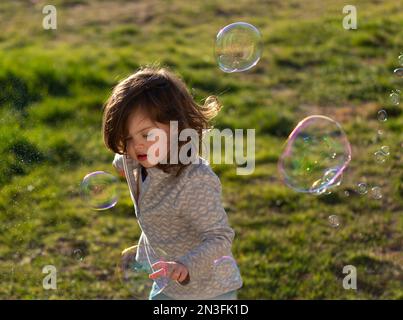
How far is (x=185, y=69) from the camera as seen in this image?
7.22 m

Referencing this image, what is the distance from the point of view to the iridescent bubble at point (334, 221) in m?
4.91

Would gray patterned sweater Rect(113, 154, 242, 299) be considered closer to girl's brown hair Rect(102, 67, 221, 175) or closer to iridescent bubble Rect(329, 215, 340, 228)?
girl's brown hair Rect(102, 67, 221, 175)

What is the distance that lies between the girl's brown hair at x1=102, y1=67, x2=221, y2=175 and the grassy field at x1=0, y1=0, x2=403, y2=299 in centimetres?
69

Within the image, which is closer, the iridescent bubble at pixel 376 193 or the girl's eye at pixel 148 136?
the girl's eye at pixel 148 136

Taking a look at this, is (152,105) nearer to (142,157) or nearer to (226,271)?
(142,157)

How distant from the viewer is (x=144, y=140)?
2920 millimetres

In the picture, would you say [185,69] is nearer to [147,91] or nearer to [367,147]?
[367,147]

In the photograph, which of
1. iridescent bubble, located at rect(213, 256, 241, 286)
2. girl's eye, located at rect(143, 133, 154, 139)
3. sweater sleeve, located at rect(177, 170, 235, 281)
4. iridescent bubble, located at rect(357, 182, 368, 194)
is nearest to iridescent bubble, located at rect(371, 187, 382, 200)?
iridescent bubble, located at rect(357, 182, 368, 194)

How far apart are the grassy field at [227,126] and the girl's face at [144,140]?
668mm

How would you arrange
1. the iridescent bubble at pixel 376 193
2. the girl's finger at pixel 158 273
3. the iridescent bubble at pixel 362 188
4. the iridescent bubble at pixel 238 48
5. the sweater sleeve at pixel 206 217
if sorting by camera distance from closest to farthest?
the girl's finger at pixel 158 273
the sweater sleeve at pixel 206 217
the iridescent bubble at pixel 238 48
the iridescent bubble at pixel 376 193
the iridescent bubble at pixel 362 188

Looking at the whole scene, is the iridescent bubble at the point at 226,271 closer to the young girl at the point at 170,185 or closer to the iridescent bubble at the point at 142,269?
the young girl at the point at 170,185

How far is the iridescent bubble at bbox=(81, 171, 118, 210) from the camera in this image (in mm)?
3795

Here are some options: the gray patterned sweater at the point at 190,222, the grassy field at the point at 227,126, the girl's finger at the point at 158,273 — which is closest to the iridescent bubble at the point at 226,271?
the gray patterned sweater at the point at 190,222

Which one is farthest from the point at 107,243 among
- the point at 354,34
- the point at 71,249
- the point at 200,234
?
the point at 354,34
